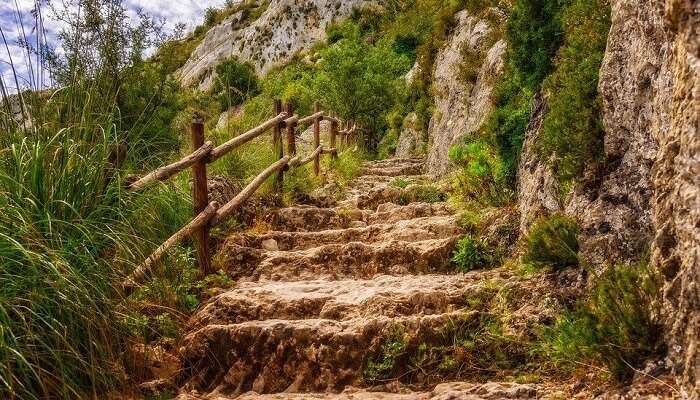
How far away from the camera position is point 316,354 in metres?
3.40

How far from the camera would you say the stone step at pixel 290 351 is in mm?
3340

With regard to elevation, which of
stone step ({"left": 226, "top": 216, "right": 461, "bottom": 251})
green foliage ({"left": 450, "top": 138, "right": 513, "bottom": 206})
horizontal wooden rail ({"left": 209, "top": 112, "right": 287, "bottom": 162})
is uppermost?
horizontal wooden rail ({"left": 209, "top": 112, "right": 287, "bottom": 162})

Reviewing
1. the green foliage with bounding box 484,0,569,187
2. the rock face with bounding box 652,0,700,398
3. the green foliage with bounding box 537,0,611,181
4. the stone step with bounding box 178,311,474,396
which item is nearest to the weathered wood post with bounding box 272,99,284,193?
the green foliage with bounding box 484,0,569,187

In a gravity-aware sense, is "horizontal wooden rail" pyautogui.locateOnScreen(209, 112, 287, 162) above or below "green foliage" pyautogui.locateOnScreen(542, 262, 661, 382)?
above

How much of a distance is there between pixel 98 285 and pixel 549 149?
2951 mm

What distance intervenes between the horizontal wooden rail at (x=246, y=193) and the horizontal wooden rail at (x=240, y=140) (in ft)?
1.33

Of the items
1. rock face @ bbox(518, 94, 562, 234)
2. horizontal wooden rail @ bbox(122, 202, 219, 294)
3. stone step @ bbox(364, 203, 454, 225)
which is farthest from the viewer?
stone step @ bbox(364, 203, 454, 225)

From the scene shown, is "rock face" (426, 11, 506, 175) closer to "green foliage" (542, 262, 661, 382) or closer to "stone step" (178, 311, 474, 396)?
"stone step" (178, 311, 474, 396)

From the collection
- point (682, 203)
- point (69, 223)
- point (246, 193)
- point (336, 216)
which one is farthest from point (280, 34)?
point (682, 203)

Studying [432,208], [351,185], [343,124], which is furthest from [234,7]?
[432,208]

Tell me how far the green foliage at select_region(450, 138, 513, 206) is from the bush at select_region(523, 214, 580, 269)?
137 cm

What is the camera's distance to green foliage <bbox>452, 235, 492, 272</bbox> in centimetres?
437

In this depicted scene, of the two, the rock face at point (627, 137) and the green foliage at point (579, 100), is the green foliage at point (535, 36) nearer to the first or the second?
the green foliage at point (579, 100)

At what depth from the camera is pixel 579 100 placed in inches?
142
